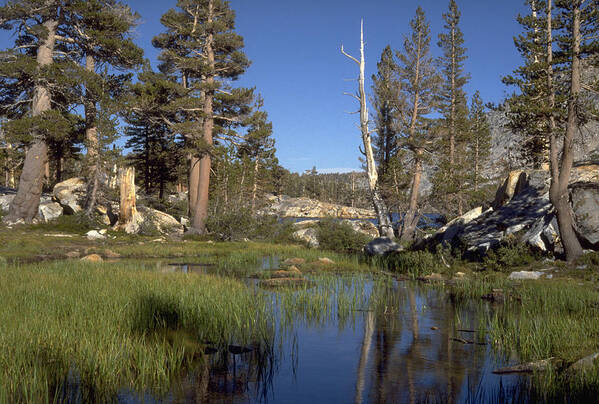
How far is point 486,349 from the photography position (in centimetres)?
695

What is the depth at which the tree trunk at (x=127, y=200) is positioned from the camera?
25672 millimetres

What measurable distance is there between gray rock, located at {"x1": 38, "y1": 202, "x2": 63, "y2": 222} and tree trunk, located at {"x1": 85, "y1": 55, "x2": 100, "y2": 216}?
7.59 feet

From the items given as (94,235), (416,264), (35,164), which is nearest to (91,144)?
(35,164)

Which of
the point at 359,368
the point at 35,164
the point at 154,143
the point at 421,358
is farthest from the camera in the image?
the point at 154,143

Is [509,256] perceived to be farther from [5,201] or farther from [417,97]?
[5,201]

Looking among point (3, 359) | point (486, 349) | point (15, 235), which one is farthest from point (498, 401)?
point (15, 235)

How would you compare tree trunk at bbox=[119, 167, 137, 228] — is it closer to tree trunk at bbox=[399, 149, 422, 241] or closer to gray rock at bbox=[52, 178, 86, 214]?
Answer: gray rock at bbox=[52, 178, 86, 214]

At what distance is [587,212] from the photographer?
1458 cm

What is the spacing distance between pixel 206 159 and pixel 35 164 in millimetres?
9259

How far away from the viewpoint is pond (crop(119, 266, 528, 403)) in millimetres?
5289

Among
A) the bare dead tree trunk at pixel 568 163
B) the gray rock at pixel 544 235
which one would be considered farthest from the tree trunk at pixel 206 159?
the bare dead tree trunk at pixel 568 163

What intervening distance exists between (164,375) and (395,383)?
2.70 meters

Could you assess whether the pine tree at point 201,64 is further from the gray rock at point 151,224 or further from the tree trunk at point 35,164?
the tree trunk at point 35,164

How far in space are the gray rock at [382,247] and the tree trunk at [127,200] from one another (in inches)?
514
